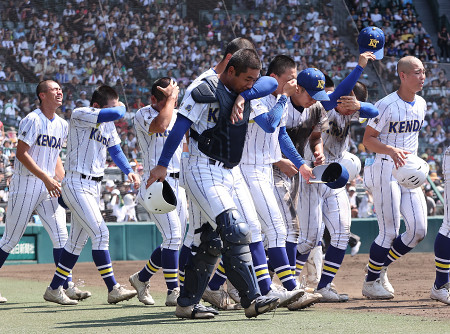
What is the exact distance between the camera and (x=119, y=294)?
23.7 ft

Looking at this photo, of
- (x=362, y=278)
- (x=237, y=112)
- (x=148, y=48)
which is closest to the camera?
(x=237, y=112)

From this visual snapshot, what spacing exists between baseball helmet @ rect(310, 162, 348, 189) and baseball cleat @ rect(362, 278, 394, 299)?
1.86m

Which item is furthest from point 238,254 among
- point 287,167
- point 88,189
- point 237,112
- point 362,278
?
point 362,278

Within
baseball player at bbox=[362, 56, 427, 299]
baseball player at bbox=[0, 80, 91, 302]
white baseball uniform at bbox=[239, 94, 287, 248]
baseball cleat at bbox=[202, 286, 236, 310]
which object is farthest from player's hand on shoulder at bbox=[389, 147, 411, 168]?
baseball player at bbox=[0, 80, 91, 302]

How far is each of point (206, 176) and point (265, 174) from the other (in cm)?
111

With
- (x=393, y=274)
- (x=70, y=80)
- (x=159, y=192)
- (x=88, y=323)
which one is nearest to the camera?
(x=159, y=192)

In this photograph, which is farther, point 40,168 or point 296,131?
point 40,168

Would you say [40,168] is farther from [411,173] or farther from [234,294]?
[411,173]

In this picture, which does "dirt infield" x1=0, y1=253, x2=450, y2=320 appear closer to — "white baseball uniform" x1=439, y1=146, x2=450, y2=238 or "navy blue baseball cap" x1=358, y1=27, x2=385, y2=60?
"white baseball uniform" x1=439, y1=146, x2=450, y2=238

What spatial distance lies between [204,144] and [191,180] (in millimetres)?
260

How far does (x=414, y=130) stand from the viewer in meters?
7.46

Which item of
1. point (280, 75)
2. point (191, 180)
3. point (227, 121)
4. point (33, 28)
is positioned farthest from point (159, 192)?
point (33, 28)

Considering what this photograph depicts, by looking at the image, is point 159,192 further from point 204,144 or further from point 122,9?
point 122,9

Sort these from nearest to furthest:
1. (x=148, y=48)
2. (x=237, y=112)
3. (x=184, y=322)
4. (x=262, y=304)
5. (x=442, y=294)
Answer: (x=262, y=304) → (x=237, y=112) → (x=184, y=322) → (x=442, y=294) → (x=148, y=48)
